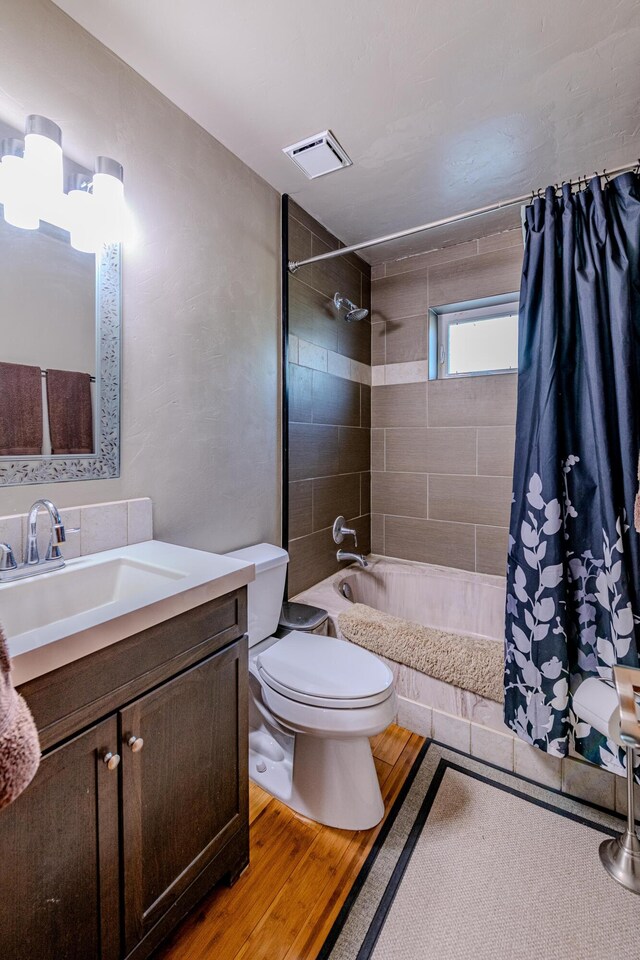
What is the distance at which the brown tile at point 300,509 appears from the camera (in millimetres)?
2146

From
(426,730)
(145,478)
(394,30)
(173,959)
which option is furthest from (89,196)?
(426,730)

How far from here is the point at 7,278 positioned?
1.09 meters

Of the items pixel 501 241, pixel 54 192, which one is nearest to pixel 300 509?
pixel 54 192

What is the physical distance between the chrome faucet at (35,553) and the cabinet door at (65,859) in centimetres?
47

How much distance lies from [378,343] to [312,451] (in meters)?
1.02

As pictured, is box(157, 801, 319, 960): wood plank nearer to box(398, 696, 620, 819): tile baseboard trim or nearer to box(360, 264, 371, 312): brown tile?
box(398, 696, 620, 819): tile baseboard trim

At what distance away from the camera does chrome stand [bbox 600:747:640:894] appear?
1.21 meters

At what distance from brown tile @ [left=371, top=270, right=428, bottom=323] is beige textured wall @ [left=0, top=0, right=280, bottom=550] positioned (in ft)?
3.27

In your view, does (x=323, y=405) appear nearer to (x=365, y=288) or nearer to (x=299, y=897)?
(x=365, y=288)

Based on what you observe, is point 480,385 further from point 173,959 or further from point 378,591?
point 173,959

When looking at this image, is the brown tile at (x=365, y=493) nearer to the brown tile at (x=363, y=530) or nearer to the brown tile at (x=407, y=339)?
the brown tile at (x=363, y=530)

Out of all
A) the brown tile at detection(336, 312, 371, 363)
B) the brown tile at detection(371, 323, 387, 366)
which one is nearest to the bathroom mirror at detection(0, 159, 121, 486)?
the brown tile at detection(336, 312, 371, 363)

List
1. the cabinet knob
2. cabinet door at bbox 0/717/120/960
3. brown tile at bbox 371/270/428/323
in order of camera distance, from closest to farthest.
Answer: cabinet door at bbox 0/717/120/960 < the cabinet knob < brown tile at bbox 371/270/428/323

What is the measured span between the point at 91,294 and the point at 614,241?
1.72 meters
